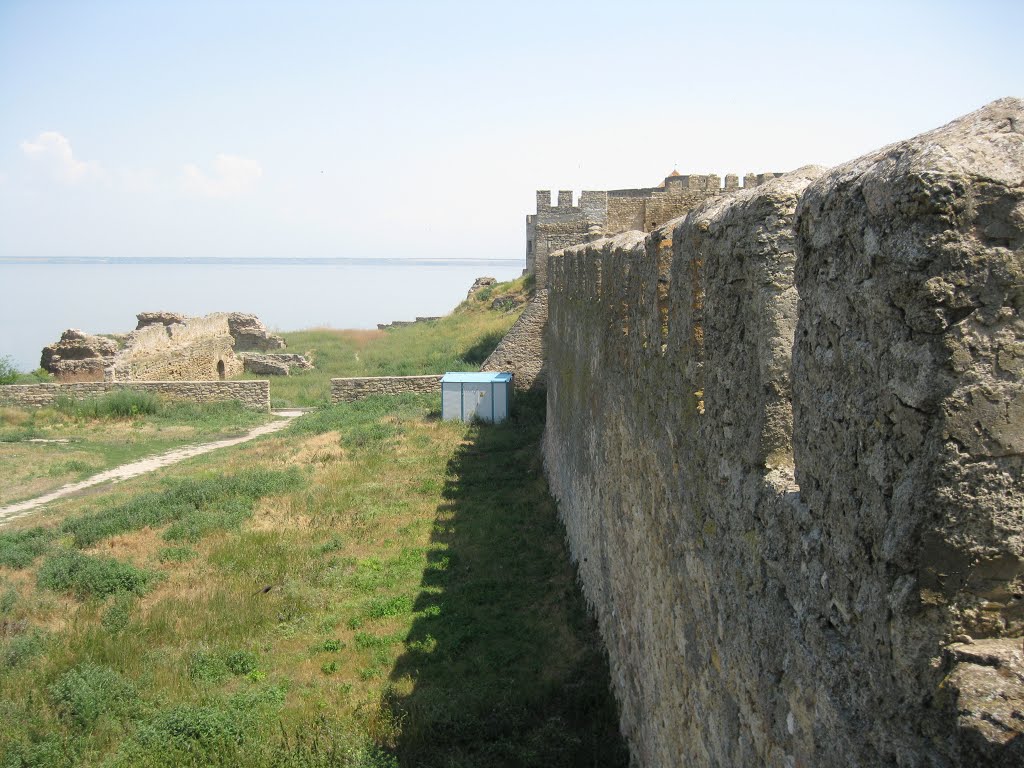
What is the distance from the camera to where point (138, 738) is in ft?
18.5

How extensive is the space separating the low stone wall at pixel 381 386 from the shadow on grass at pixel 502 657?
35.6 feet

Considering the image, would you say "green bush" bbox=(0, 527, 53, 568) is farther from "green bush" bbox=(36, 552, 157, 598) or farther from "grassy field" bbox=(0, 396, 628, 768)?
"green bush" bbox=(36, 552, 157, 598)

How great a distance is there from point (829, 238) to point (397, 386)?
65.6ft

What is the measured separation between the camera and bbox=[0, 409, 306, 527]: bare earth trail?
1313cm

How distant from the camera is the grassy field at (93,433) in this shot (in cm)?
1514

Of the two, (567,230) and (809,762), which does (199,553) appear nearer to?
(809,762)

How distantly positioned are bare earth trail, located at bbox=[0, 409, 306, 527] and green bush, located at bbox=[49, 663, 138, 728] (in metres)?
6.86

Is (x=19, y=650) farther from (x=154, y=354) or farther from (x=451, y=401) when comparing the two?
(x=154, y=354)

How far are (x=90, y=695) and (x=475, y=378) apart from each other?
38.4 ft

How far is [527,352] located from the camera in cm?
1873

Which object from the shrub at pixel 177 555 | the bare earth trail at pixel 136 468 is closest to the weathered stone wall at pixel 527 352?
the bare earth trail at pixel 136 468

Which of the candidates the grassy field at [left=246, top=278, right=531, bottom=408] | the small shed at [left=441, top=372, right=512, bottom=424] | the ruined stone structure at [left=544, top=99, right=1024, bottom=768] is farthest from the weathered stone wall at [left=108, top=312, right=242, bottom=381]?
the ruined stone structure at [left=544, top=99, right=1024, bottom=768]

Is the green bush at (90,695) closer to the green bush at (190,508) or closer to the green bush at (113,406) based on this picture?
the green bush at (190,508)

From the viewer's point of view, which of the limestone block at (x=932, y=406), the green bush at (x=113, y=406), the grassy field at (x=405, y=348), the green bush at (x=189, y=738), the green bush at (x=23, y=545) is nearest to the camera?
the limestone block at (x=932, y=406)
